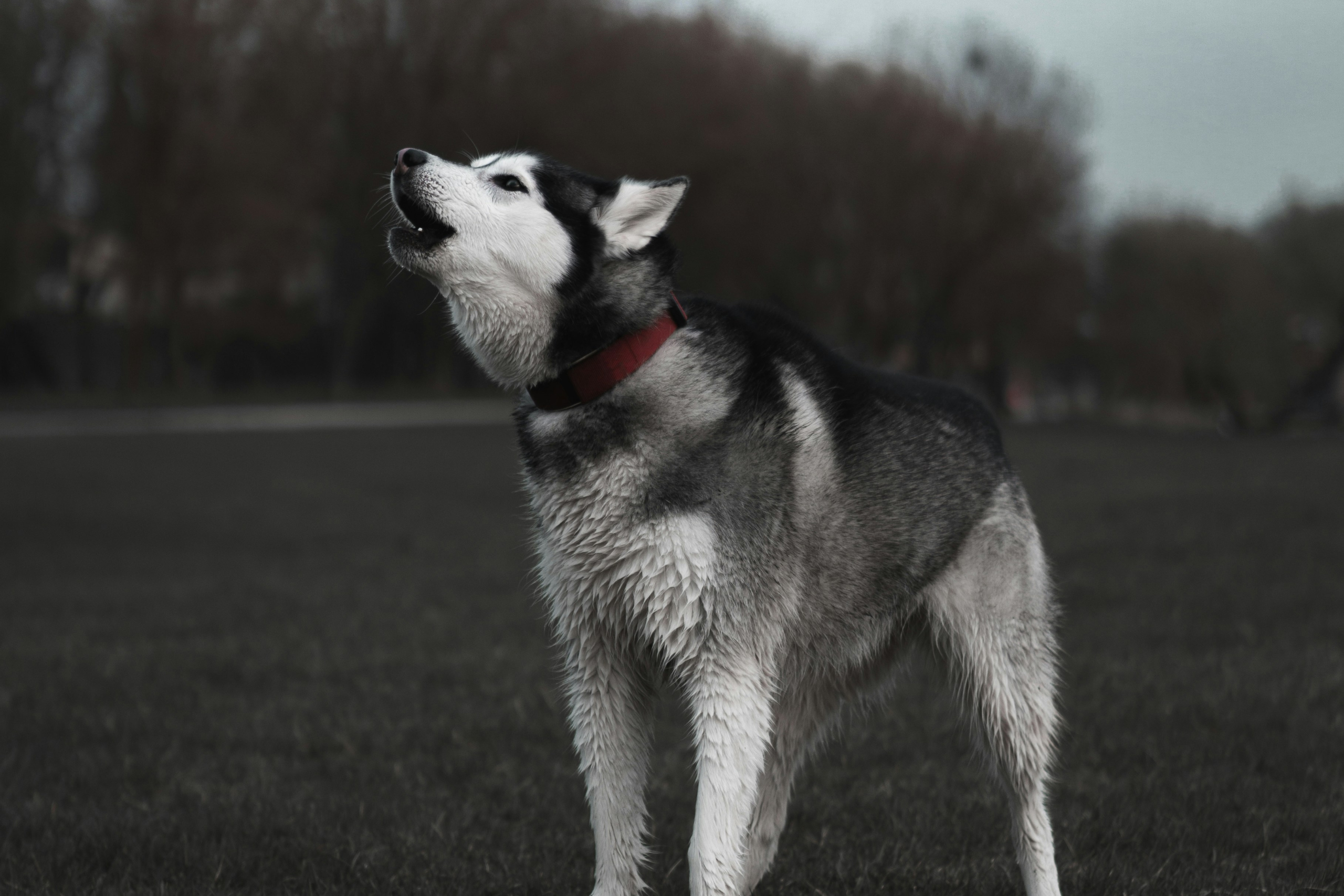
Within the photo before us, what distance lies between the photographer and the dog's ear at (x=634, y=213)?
350cm

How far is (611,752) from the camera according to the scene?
366cm

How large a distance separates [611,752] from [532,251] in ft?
4.76

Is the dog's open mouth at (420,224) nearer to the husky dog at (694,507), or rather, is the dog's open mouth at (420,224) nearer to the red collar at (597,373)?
the husky dog at (694,507)

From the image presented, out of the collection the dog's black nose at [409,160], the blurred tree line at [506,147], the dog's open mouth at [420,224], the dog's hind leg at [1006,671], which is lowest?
the blurred tree line at [506,147]

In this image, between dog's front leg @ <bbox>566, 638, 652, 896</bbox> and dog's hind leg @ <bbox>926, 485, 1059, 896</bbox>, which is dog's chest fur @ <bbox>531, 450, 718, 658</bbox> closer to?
dog's front leg @ <bbox>566, 638, 652, 896</bbox>

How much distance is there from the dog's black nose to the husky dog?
0.01 meters

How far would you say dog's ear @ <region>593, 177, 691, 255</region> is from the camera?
3500mm

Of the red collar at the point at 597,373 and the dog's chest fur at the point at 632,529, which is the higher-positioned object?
the red collar at the point at 597,373

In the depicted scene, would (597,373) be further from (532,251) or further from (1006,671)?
(1006,671)

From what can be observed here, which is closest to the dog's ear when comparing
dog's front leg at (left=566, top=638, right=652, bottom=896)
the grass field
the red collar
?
the red collar

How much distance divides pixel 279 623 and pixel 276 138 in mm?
28453

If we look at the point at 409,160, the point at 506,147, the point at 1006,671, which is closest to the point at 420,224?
the point at 409,160

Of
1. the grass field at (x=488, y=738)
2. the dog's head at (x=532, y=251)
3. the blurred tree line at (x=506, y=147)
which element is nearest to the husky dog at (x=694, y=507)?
the dog's head at (x=532, y=251)

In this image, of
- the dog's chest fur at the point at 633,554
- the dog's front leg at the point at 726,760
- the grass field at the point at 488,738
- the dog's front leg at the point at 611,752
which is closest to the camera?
the dog's front leg at the point at 726,760
